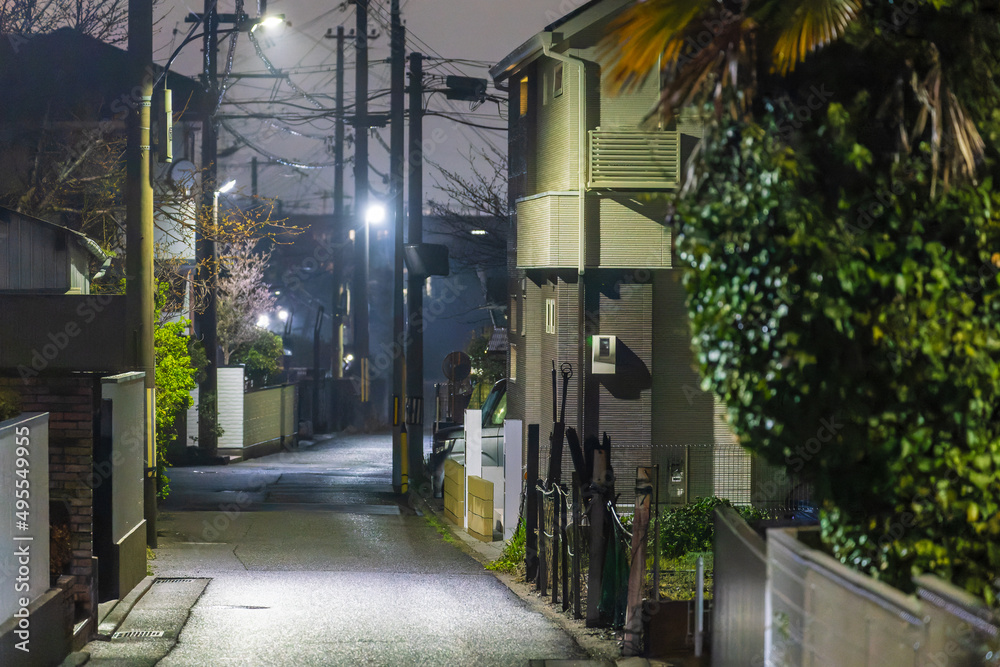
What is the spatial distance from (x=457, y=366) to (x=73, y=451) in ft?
49.5

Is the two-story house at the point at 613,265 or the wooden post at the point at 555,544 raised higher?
the two-story house at the point at 613,265

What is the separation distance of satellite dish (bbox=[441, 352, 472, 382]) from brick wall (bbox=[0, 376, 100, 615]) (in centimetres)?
1474

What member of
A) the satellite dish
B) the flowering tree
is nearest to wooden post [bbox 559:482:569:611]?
the satellite dish

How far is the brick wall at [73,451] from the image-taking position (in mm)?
7809

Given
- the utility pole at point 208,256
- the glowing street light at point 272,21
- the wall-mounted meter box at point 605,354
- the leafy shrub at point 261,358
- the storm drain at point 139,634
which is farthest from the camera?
the leafy shrub at point 261,358

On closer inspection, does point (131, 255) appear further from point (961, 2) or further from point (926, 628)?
point (926, 628)

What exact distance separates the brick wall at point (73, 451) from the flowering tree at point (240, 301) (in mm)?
28612

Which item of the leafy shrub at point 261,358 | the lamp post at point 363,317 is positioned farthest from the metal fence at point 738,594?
the lamp post at point 363,317

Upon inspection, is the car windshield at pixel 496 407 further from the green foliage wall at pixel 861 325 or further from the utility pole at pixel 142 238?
the green foliage wall at pixel 861 325

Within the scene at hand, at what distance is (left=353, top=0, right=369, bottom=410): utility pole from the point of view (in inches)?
1202

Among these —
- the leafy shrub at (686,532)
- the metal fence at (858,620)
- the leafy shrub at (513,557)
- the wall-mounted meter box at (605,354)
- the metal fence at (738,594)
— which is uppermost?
the wall-mounted meter box at (605,354)

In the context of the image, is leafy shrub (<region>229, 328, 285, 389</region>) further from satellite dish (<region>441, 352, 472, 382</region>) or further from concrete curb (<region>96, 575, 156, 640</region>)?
concrete curb (<region>96, 575, 156, 640</region>)

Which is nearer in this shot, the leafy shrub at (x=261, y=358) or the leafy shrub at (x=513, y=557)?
the leafy shrub at (x=513, y=557)

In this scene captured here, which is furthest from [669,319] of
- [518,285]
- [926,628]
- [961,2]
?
[926,628]
